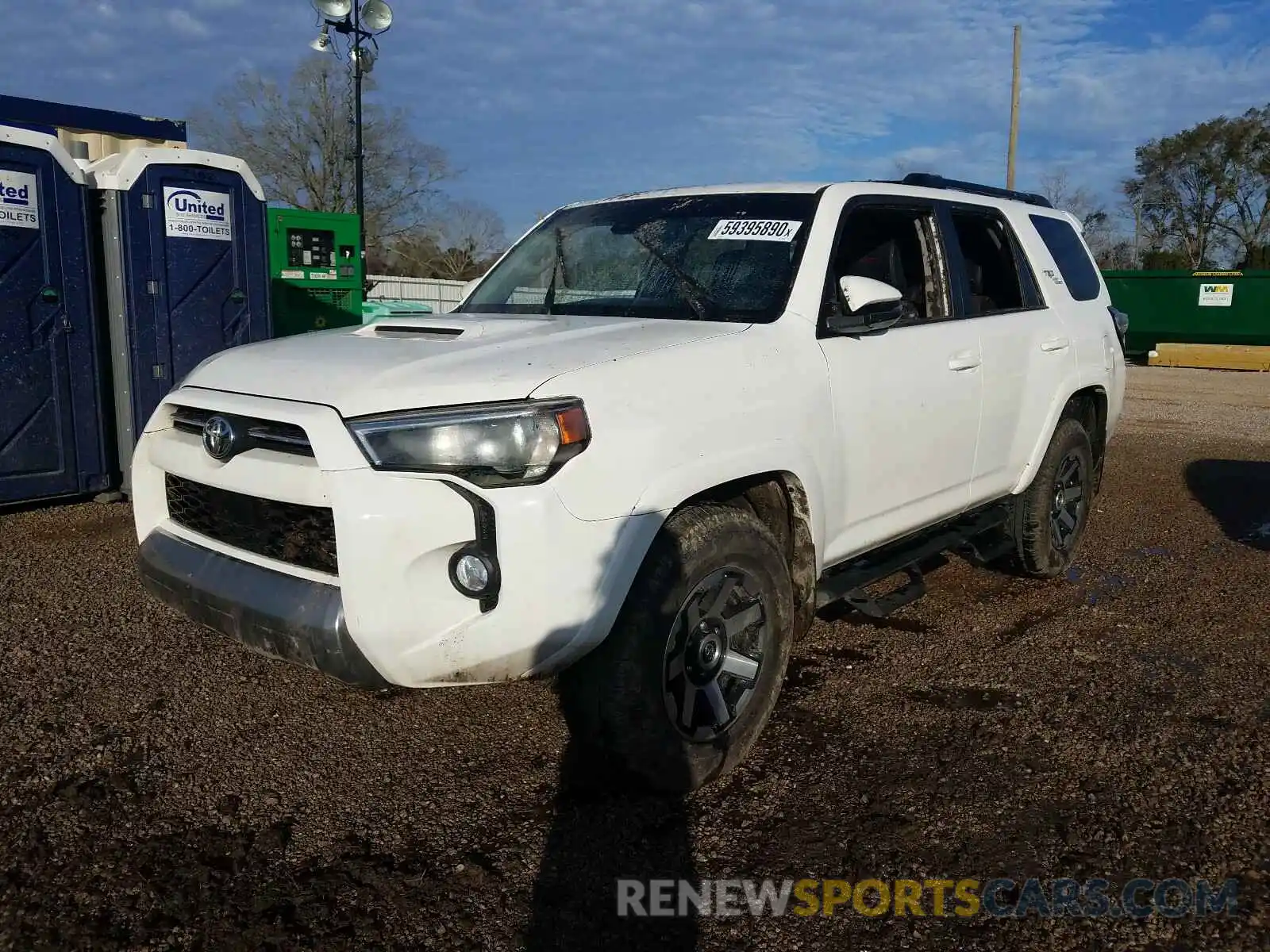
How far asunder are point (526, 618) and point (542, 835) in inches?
27.6

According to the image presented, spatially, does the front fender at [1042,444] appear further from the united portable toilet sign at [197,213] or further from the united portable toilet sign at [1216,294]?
the united portable toilet sign at [1216,294]

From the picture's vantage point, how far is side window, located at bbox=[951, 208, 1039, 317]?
4742mm

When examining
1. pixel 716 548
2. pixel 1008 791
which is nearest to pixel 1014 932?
pixel 1008 791

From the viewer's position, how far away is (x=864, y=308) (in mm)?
3643

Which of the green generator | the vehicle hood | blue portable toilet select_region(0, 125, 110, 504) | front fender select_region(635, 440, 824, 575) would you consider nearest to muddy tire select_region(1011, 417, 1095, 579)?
front fender select_region(635, 440, 824, 575)

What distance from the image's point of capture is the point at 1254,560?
5.74 meters

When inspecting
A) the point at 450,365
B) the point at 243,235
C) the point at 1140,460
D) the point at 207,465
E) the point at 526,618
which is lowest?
the point at 1140,460

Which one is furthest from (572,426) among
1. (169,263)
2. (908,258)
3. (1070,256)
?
(169,263)

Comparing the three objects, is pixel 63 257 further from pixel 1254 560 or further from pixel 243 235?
pixel 1254 560

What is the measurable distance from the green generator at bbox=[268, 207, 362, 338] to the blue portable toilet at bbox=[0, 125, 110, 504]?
11.8 feet

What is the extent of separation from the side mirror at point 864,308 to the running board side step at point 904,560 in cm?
89

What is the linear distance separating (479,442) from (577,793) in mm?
1170

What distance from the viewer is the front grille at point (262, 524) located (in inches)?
105

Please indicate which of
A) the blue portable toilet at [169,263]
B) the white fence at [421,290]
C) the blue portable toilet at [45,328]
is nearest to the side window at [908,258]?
the blue portable toilet at [169,263]
